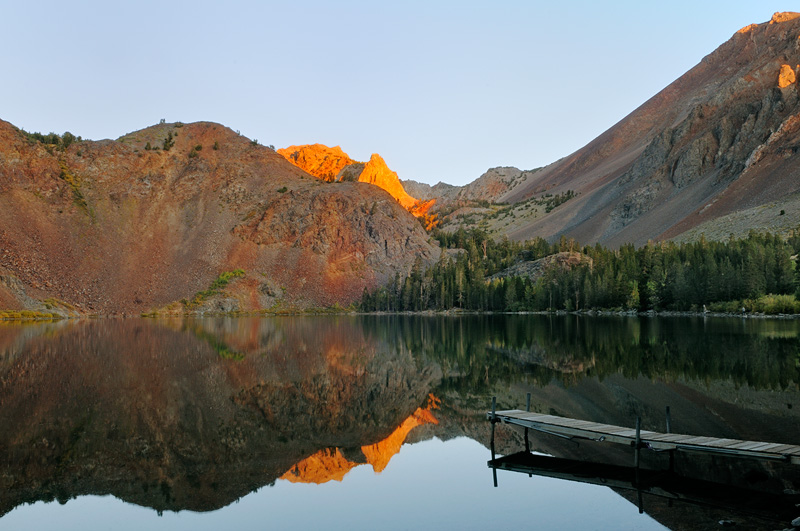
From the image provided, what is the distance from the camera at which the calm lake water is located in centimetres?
1418

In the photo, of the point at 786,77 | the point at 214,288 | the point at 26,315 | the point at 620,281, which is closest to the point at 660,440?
the point at 620,281

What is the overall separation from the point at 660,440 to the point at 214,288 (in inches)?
4813

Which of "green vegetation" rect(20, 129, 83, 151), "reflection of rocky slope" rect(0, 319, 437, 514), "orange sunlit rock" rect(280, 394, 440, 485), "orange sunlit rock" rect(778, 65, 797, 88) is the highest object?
"orange sunlit rock" rect(778, 65, 797, 88)

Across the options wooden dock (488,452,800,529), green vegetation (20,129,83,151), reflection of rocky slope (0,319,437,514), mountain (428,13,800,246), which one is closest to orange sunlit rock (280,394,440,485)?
reflection of rocky slope (0,319,437,514)

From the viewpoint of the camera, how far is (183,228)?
145250 millimetres

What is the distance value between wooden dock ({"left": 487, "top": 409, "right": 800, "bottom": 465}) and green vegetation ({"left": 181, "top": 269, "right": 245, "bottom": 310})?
376ft

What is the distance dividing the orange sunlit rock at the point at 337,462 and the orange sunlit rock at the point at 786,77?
17548 cm

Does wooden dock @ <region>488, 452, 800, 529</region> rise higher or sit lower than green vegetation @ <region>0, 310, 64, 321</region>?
lower

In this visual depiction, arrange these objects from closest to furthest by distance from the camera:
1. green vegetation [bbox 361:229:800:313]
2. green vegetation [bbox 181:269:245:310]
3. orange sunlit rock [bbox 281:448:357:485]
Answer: orange sunlit rock [bbox 281:448:357:485] → green vegetation [bbox 361:229:800:313] → green vegetation [bbox 181:269:245:310]

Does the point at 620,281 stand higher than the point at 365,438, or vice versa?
the point at 620,281

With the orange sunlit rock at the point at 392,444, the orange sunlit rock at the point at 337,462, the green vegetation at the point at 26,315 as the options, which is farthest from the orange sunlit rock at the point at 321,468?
the green vegetation at the point at 26,315

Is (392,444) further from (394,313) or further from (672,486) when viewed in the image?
(394,313)

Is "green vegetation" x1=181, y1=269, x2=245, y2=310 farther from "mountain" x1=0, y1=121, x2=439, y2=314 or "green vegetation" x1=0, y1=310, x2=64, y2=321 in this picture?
"green vegetation" x1=0, y1=310, x2=64, y2=321

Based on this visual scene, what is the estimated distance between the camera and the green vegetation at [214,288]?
126m
